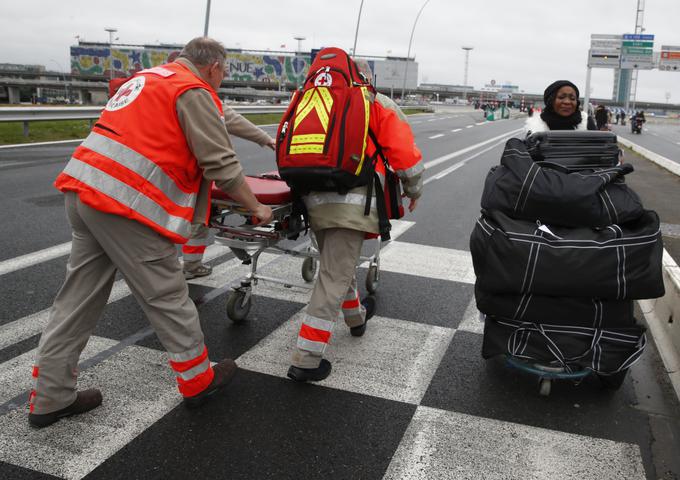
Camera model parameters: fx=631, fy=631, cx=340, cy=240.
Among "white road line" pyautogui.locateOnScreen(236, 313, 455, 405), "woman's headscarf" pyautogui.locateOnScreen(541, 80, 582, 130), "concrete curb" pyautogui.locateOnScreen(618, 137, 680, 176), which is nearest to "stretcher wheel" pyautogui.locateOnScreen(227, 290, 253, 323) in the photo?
"white road line" pyautogui.locateOnScreen(236, 313, 455, 405)

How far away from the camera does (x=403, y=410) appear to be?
3.18 metres

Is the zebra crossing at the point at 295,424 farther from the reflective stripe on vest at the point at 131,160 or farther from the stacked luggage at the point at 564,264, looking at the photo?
the reflective stripe on vest at the point at 131,160

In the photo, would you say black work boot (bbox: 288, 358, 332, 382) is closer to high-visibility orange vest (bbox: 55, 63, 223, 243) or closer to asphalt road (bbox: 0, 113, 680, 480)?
asphalt road (bbox: 0, 113, 680, 480)

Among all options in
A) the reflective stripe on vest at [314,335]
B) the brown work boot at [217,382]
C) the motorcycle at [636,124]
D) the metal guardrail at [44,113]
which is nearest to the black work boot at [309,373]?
the reflective stripe on vest at [314,335]

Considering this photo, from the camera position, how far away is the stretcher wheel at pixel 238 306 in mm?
4172

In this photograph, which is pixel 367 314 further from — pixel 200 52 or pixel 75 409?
pixel 200 52

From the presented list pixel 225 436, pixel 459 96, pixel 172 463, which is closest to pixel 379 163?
pixel 225 436

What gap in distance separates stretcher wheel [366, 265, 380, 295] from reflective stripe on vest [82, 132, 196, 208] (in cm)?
246

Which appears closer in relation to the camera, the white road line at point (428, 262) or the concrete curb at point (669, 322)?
the concrete curb at point (669, 322)

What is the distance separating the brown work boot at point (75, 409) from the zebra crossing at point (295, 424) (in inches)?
1.3

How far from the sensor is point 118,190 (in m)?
2.70

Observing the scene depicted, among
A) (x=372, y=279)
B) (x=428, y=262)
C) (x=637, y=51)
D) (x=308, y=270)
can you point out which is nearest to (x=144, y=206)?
(x=308, y=270)

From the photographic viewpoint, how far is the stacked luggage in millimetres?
3092

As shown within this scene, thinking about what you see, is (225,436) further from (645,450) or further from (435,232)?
(435,232)
